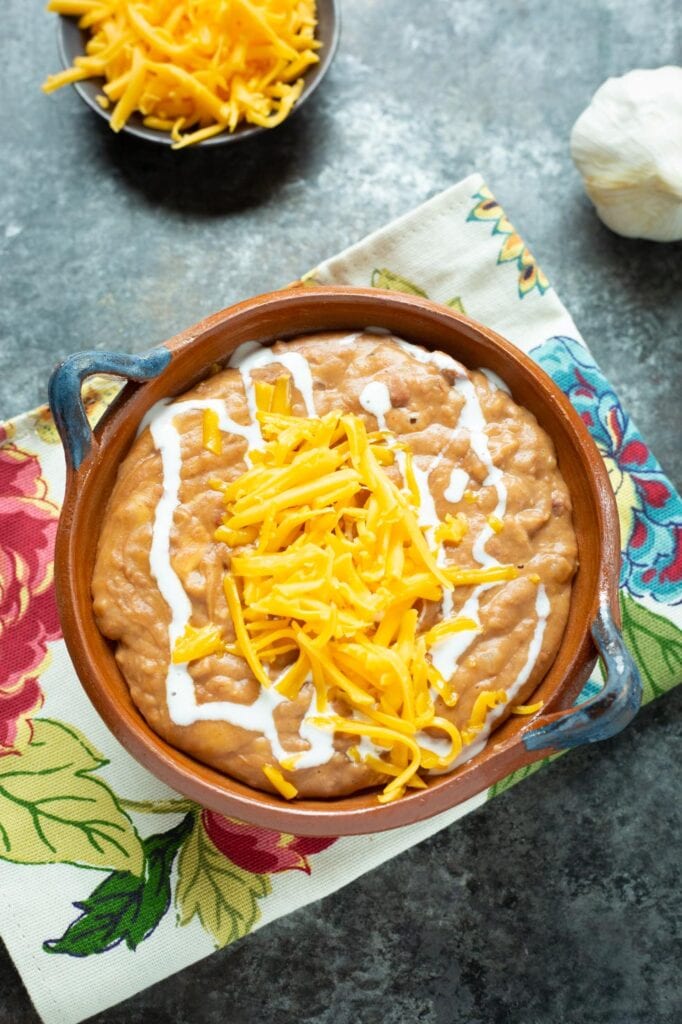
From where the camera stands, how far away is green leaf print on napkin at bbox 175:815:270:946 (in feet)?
8.65

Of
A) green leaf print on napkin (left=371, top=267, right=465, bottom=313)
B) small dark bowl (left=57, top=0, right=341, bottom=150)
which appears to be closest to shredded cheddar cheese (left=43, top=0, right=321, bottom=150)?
small dark bowl (left=57, top=0, right=341, bottom=150)

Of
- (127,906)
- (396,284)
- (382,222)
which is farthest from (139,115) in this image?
(127,906)


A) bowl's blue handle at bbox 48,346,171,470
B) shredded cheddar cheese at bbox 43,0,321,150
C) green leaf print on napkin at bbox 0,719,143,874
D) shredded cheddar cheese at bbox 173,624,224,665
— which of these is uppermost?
shredded cheddar cheese at bbox 43,0,321,150

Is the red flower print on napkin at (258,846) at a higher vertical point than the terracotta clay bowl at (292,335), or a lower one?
lower

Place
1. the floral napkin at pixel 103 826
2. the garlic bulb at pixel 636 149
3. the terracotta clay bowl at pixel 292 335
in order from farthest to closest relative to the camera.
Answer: the garlic bulb at pixel 636 149 → the floral napkin at pixel 103 826 → the terracotta clay bowl at pixel 292 335

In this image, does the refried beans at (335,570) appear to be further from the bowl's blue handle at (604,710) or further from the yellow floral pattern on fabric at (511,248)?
the yellow floral pattern on fabric at (511,248)

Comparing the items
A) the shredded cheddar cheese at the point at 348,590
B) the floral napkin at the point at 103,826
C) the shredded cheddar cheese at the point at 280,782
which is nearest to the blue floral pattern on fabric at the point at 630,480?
the floral napkin at the point at 103,826

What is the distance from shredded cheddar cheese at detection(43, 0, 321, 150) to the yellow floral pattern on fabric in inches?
20.9

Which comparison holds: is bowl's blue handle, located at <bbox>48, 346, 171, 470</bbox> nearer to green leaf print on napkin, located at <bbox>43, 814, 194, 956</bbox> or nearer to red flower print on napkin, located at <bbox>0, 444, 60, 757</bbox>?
red flower print on napkin, located at <bbox>0, 444, 60, 757</bbox>

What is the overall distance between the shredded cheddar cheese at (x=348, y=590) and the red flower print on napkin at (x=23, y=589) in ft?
2.15

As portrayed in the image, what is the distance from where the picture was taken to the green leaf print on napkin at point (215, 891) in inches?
104

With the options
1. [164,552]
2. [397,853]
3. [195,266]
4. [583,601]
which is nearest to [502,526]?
[583,601]

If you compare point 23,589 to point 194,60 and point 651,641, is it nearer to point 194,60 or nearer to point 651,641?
point 194,60

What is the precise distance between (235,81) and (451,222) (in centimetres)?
63
